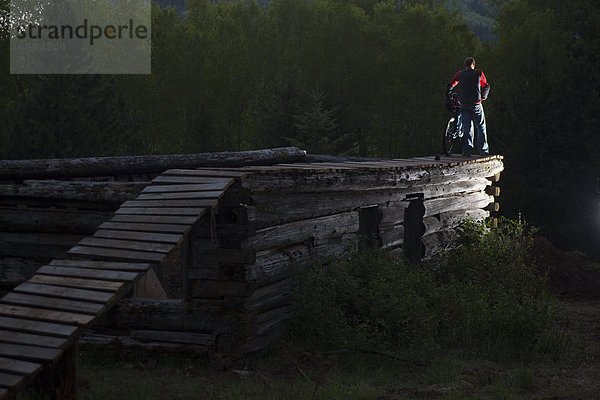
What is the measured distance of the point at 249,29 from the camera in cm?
5138

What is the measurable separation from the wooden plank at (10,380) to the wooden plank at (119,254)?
180cm

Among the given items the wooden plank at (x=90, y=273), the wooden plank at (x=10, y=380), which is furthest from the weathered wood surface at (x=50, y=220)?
the wooden plank at (x=10, y=380)

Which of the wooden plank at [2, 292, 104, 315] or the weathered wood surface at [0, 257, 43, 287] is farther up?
the wooden plank at [2, 292, 104, 315]

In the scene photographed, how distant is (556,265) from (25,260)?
1149cm

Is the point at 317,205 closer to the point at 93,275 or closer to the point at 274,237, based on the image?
the point at 274,237

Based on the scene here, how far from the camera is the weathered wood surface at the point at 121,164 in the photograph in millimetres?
11273

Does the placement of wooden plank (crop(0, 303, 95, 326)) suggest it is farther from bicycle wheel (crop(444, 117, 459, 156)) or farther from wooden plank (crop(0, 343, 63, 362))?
bicycle wheel (crop(444, 117, 459, 156))

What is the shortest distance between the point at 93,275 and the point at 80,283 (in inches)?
7.0

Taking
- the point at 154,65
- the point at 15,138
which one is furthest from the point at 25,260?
the point at 154,65

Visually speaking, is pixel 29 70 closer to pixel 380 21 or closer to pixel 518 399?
pixel 380 21

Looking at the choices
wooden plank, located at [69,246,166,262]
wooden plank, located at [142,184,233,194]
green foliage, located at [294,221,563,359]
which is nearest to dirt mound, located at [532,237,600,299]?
green foliage, located at [294,221,563,359]

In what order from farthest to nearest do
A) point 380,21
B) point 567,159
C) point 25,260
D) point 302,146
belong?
point 380,21 < point 302,146 < point 567,159 < point 25,260

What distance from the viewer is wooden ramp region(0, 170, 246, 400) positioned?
5.31 meters

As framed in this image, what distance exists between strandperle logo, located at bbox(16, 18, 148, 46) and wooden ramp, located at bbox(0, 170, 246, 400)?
83.5 ft
